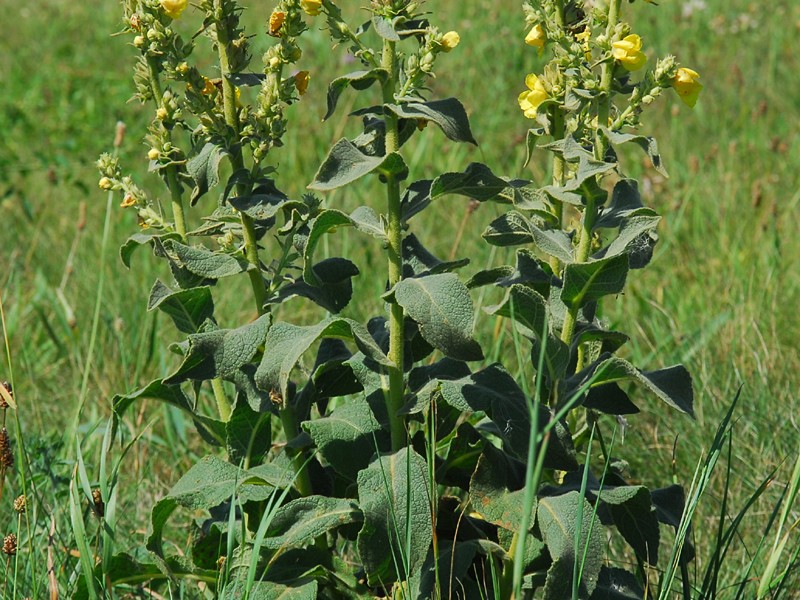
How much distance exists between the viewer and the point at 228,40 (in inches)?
64.3

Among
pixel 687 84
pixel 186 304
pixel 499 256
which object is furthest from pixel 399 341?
pixel 499 256

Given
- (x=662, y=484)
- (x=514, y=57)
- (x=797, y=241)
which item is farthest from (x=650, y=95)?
(x=514, y=57)

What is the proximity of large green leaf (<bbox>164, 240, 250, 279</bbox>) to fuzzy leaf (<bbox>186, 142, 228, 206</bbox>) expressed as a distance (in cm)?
9

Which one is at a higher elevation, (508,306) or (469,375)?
(508,306)

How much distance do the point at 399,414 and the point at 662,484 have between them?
3.31 ft

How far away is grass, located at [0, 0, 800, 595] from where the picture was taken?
2352 mm

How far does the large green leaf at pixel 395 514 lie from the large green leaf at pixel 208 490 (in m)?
0.20

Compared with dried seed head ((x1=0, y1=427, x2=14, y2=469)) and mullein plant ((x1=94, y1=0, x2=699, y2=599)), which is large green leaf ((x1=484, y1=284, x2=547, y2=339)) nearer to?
mullein plant ((x1=94, y1=0, x2=699, y2=599))

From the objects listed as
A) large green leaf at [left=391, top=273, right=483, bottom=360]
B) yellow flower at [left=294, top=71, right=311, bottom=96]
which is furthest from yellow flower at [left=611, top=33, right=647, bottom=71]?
yellow flower at [left=294, top=71, right=311, bottom=96]

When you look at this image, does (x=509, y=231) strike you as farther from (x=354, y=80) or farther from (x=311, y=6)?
(x=311, y=6)

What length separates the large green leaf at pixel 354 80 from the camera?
4.94ft

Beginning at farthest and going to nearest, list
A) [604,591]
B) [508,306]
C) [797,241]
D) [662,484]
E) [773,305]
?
[797,241], [773,305], [662,484], [604,591], [508,306]

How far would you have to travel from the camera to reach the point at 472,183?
155 centimetres

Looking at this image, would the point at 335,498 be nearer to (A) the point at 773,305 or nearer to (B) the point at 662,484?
(B) the point at 662,484
